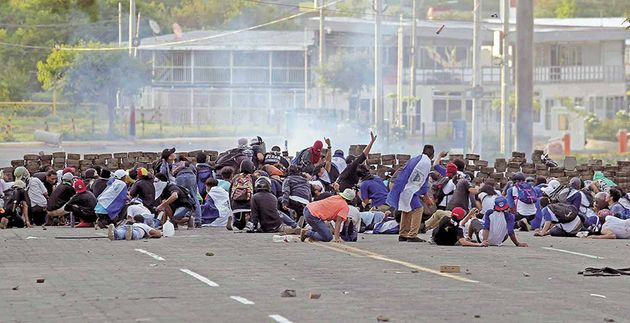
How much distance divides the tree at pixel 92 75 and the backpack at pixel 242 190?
148ft

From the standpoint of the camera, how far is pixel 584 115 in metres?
77.4

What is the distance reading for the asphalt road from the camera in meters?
14.7

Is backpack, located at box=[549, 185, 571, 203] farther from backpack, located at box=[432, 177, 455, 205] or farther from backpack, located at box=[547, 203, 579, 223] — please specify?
backpack, located at box=[432, 177, 455, 205]

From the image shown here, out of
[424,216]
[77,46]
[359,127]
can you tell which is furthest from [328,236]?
[77,46]

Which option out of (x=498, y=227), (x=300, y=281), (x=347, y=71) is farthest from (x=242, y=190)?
(x=347, y=71)

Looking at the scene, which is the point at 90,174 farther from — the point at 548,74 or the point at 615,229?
the point at 548,74

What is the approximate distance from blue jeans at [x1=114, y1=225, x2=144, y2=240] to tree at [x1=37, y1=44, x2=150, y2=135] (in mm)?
46943

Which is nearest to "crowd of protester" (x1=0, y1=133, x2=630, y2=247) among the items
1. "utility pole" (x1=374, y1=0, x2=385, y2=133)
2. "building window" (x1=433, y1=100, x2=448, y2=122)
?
"utility pole" (x1=374, y1=0, x2=385, y2=133)

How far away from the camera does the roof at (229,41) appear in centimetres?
8344

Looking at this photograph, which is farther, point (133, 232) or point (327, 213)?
point (133, 232)

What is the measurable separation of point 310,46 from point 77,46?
16313 millimetres

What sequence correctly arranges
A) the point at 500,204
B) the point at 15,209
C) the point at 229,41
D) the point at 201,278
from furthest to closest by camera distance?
the point at 229,41, the point at 15,209, the point at 500,204, the point at 201,278

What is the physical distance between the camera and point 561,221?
26359 mm

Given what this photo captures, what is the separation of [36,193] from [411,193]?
26.9 feet
